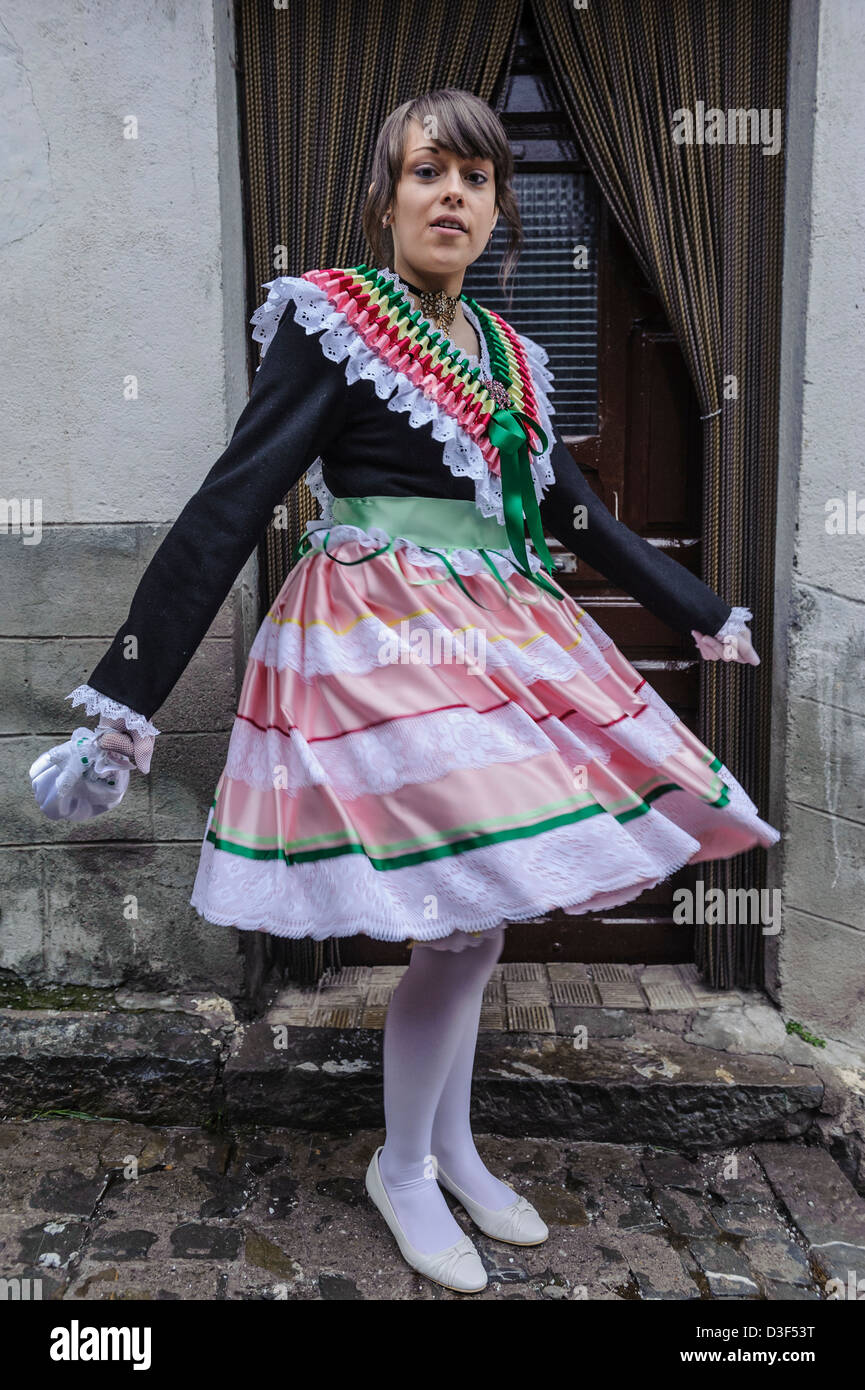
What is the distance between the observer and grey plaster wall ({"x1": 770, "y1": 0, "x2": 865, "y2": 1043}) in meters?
2.36

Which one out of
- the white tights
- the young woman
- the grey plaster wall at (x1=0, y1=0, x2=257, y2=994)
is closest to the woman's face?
the young woman

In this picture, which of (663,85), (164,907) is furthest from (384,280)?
(164,907)

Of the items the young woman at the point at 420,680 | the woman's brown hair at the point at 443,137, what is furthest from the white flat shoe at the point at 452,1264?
the woman's brown hair at the point at 443,137

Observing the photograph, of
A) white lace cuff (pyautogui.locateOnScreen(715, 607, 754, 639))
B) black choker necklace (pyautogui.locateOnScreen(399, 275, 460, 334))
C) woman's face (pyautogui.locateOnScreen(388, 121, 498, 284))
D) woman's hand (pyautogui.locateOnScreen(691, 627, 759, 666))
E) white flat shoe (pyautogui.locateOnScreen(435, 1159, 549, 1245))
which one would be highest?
woman's face (pyautogui.locateOnScreen(388, 121, 498, 284))

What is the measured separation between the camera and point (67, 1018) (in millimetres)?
2490

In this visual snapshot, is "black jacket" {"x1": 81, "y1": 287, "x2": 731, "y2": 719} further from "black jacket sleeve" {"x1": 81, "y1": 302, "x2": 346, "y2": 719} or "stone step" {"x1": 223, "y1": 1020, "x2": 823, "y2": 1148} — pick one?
"stone step" {"x1": 223, "y1": 1020, "x2": 823, "y2": 1148}

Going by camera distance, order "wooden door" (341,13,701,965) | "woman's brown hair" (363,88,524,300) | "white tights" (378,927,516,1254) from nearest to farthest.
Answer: "woman's brown hair" (363,88,524,300)
"white tights" (378,927,516,1254)
"wooden door" (341,13,701,965)

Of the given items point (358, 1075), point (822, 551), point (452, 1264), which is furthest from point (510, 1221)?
point (822, 551)

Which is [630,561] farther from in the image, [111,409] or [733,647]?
[111,409]

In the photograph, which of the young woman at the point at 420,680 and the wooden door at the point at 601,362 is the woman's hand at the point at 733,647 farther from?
the wooden door at the point at 601,362

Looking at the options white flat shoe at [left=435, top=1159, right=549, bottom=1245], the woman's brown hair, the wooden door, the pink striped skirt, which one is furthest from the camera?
the wooden door

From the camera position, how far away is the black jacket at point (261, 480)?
62.9 inches

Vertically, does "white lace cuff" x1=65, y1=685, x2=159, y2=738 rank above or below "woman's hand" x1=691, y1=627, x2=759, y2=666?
below

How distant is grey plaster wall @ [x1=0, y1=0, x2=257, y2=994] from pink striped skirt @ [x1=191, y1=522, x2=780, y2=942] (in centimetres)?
80
